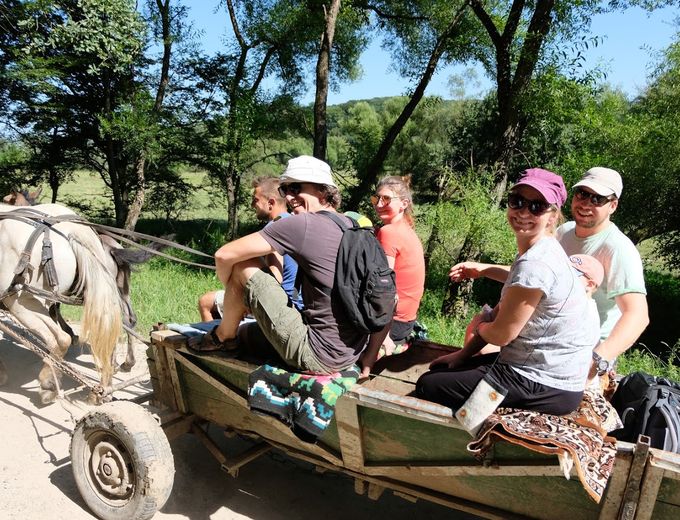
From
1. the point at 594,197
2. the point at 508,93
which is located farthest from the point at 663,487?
the point at 508,93

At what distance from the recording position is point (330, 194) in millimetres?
2857

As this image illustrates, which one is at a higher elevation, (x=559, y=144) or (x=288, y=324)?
(x=559, y=144)

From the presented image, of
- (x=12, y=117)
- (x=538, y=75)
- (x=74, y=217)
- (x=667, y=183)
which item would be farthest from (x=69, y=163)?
(x=667, y=183)

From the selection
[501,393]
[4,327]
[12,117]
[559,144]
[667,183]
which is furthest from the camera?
[559,144]

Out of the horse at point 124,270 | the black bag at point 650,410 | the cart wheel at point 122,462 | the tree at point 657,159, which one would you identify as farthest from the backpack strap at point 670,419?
the tree at point 657,159

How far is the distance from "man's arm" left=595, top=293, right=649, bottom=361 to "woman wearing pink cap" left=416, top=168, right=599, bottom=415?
560mm

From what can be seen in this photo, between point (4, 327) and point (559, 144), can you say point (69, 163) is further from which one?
point (559, 144)

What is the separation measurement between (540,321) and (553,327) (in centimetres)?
6

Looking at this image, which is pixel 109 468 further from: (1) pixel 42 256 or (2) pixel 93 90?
(2) pixel 93 90

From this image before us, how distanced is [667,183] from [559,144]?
201 inches

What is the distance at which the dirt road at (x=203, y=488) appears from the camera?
3.12m

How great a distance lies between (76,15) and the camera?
7883 millimetres

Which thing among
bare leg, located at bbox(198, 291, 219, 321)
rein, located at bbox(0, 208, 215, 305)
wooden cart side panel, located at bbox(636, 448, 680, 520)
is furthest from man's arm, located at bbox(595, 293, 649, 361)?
bare leg, located at bbox(198, 291, 219, 321)

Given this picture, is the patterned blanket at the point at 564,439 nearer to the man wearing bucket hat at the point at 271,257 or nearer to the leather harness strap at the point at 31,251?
the man wearing bucket hat at the point at 271,257
